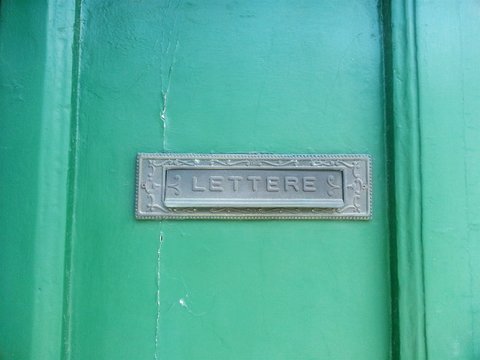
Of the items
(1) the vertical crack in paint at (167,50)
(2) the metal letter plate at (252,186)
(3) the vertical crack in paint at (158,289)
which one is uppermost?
(1) the vertical crack in paint at (167,50)

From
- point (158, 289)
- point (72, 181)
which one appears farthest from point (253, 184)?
point (72, 181)

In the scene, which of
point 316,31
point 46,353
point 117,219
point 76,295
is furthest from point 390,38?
point 46,353

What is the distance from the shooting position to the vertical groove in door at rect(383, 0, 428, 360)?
1035 mm

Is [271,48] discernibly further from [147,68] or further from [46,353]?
[46,353]

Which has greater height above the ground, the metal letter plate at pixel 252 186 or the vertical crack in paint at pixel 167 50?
the vertical crack in paint at pixel 167 50

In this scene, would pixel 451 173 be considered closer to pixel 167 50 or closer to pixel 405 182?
pixel 405 182

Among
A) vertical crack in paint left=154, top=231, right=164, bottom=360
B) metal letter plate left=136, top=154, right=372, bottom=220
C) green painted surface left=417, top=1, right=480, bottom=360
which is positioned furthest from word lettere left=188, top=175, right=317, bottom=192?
green painted surface left=417, top=1, right=480, bottom=360

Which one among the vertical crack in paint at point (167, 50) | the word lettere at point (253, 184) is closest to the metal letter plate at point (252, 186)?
the word lettere at point (253, 184)

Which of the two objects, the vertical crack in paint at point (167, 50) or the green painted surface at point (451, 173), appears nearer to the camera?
the green painted surface at point (451, 173)

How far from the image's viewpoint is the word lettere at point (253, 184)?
1.10 metres

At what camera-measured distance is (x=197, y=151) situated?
1117 millimetres

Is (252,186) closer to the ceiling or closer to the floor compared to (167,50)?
closer to the floor

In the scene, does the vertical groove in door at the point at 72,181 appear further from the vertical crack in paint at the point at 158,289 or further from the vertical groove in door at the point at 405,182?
the vertical groove in door at the point at 405,182

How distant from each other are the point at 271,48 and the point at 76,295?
89cm
